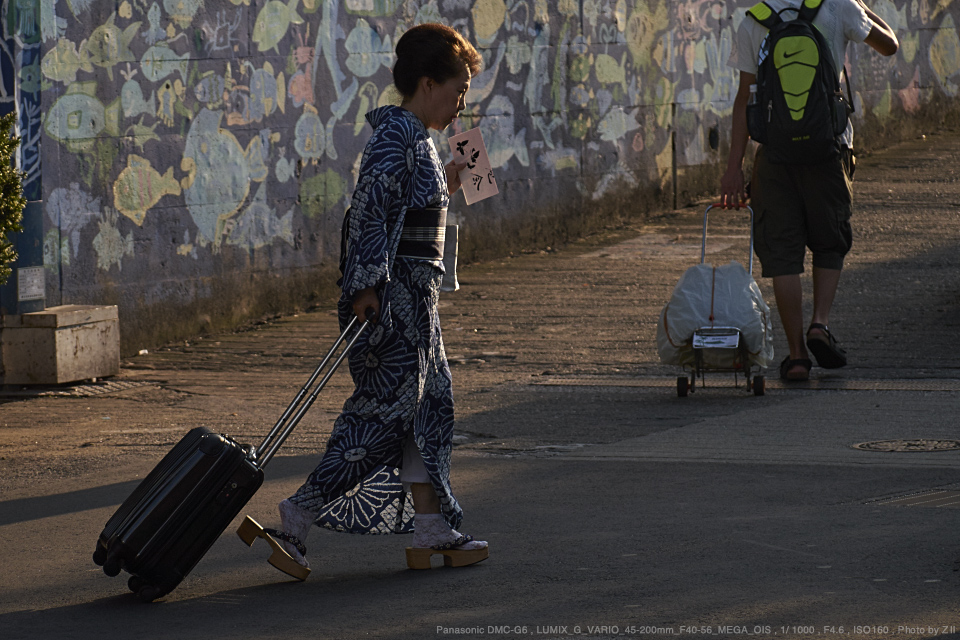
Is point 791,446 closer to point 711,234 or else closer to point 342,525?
point 342,525

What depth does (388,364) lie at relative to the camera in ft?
15.4

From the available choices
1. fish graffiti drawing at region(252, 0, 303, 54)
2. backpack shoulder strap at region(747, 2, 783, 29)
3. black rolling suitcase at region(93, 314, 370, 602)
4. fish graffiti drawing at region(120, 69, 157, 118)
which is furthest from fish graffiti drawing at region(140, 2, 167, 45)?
black rolling suitcase at region(93, 314, 370, 602)

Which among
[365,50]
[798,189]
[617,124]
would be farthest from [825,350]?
[617,124]

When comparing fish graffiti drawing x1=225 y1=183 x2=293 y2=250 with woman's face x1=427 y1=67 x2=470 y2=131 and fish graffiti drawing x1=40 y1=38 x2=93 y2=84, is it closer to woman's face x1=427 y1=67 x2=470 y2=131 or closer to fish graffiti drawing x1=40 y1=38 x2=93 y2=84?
fish graffiti drawing x1=40 y1=38 x2=93 y2=84

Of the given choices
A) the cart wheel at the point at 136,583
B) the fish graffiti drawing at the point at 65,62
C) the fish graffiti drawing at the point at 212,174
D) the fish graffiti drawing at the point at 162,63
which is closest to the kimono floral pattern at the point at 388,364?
the cart wheel at the point at 136,583

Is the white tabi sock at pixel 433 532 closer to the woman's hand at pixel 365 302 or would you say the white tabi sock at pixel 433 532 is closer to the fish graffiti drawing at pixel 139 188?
the woman's hand at pixel 365 302

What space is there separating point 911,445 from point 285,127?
6294 mm

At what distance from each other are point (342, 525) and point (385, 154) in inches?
45.8

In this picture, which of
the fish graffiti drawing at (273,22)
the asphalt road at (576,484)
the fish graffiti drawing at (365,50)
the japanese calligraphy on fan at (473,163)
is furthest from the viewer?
the fish graffiti drawing at (365,50)

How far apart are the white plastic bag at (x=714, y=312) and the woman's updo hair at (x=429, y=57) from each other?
10.6 feet

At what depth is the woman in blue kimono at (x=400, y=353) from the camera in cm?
460

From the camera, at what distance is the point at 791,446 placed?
257 inches

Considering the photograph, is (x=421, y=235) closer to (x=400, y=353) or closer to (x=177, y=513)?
(x=400, y=353)

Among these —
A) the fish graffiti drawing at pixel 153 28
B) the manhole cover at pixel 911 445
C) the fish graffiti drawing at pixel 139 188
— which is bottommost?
the manhole cover at pixel 911 445
